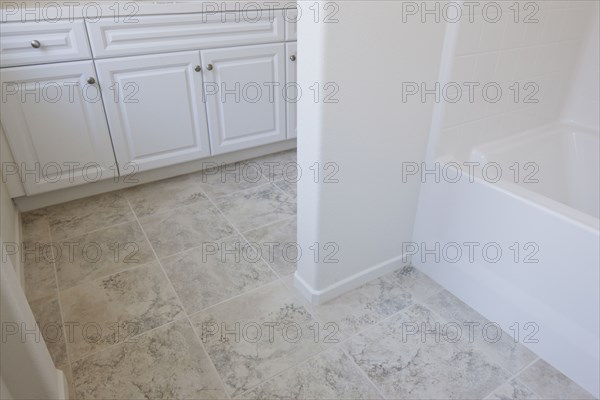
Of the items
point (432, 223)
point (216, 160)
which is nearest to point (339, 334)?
point (432, 223)

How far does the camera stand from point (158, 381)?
4.04ft

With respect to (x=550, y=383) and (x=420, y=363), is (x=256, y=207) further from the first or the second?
(x=550, y=383)

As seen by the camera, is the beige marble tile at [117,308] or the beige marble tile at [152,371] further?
the beige marble tile at [117,308]

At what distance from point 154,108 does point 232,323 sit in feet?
4.00

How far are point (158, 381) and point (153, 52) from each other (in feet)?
4.88

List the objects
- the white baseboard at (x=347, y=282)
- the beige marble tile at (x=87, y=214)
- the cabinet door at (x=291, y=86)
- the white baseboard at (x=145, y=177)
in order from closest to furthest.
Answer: the white baseboard at (x=347, y=282)
the beige marble tile at (x=87, y=214)
the white baseboard at (x=145, y=177)
the cabinet door at (x=291, y=86)

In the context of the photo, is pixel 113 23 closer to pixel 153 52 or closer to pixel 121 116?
pixel 153 52

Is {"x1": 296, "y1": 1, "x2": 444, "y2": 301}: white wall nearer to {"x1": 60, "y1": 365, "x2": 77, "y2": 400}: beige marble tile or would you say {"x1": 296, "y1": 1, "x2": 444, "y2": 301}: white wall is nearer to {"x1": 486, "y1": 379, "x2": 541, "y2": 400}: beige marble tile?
{"x1": 486, "y1": 379, "x2": 541, "y2": 400}: beige marble tile

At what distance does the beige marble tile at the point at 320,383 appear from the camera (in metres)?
1.19

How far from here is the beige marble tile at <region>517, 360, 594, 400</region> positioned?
119 centimetres

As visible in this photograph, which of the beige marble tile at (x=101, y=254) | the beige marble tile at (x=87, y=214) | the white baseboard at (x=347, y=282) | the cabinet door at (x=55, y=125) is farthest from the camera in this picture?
the beige marble tile at (x=87, y=214)

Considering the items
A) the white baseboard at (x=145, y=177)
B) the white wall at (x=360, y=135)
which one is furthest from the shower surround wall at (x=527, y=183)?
the white baseboard at (x=145, y=177)

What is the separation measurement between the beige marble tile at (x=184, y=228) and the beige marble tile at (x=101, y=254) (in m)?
0.05

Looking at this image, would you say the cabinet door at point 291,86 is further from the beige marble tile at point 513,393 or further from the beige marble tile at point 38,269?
the beige marble tile at point 513,393
